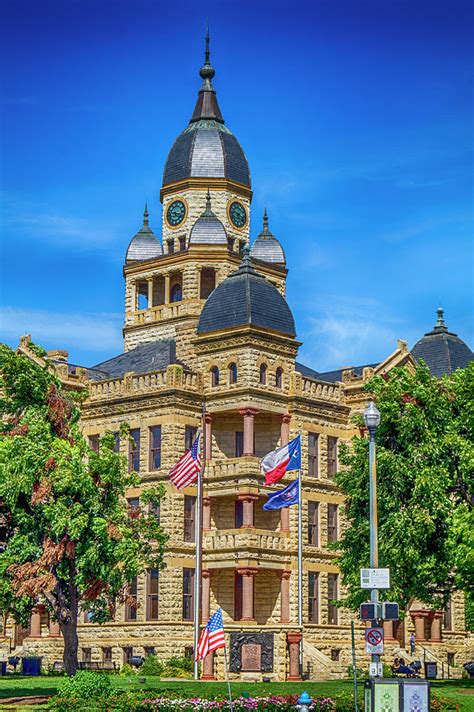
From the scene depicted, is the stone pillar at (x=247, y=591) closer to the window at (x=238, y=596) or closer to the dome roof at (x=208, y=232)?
the window at (x=238, y=596)

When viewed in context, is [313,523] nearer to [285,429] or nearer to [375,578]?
[285,429]

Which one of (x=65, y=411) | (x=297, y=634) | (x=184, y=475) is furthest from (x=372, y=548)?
(x=297, y=634)

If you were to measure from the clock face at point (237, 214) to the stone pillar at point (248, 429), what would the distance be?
16.7m

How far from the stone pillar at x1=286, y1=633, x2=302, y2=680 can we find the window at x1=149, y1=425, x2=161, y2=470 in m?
10.4

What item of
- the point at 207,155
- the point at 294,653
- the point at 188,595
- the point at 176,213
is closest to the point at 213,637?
the point at 294,653

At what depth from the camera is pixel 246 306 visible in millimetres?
62656

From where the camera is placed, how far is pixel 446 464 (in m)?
49.6

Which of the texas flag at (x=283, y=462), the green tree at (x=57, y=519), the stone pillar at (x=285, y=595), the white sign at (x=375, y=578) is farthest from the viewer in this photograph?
the stone pillar at (x=285, y=595)

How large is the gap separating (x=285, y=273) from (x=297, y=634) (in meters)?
25.2

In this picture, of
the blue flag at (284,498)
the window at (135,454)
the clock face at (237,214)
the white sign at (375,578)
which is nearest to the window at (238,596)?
the window at (135,454)

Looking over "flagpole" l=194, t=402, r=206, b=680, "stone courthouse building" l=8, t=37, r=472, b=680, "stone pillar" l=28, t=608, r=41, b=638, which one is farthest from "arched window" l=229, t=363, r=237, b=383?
"stone pillar" l=28, t=608, r=41, b=638

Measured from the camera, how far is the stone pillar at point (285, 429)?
209 feet

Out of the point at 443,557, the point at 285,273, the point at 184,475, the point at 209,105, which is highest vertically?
the point at 209,105

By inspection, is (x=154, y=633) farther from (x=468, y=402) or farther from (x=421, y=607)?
(x=468, y=402)
